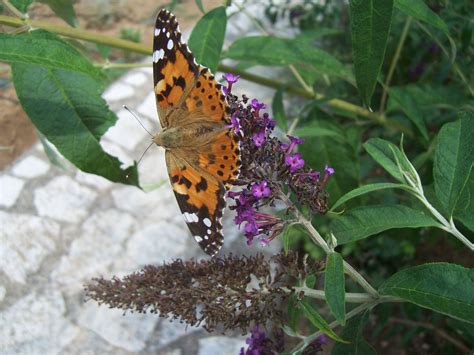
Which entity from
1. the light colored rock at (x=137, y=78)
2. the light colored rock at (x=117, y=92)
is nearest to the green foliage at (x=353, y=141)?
the light colored rock at (x=117, y=92)

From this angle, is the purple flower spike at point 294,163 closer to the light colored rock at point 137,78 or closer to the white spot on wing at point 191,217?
the white spot on wing at point 191,217

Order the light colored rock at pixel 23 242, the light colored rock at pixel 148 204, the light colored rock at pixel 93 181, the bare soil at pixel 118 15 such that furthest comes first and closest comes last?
1. the bare soil at pixel 118 15
2. the light colored rock at pixel 93 181
3. the light colored rock at pixel 148 204
4. the light colored rock at pixel 23 242

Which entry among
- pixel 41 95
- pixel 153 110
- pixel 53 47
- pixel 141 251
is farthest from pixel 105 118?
pixel 153 110

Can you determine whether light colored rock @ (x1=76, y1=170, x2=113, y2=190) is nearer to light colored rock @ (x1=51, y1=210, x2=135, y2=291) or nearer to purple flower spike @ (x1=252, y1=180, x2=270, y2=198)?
light colored rock @ (x1=51, y1=210, x2=135, y2=291)

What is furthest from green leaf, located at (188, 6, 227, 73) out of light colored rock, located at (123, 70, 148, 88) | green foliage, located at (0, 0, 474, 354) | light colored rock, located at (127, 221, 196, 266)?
light colored rock, located at (123, 70, 148, 88)

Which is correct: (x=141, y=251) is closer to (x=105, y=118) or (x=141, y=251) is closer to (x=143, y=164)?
(x=143, y=164)

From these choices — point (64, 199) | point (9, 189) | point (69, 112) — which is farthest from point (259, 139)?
point (9, 189)
